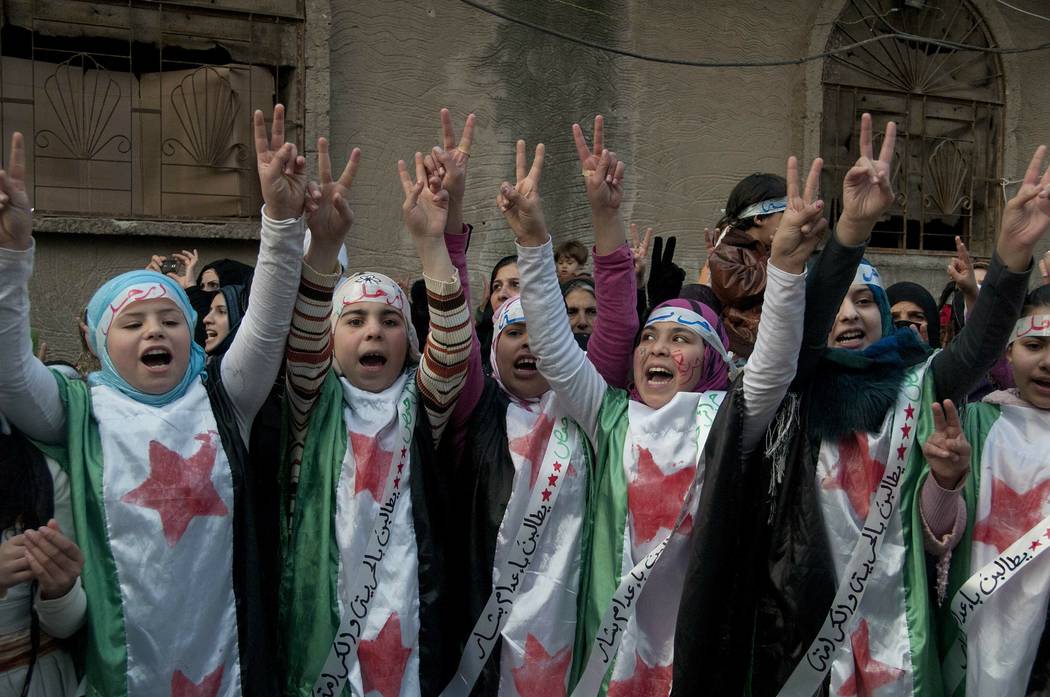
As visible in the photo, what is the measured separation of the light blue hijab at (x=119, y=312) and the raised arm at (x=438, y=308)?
0.67 meters

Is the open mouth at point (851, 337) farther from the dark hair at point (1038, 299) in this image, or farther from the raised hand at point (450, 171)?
the raised hand at point (450, 171)

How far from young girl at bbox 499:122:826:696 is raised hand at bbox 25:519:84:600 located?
1353mm

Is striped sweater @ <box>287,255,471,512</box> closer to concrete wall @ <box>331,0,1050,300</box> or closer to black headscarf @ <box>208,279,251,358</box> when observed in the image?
black headscarf @ <box>208,279,251,358</box>

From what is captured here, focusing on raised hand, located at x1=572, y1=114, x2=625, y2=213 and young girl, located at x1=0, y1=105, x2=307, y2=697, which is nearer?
young girl, located at x1=0, y1=105, x2=307, y2=697

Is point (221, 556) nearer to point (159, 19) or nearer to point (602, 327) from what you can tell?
point (602, 327)

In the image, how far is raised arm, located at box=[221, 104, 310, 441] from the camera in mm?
Answer: 2967

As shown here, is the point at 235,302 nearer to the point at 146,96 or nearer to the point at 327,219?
the point at 327,219

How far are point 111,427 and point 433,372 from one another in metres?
0.91

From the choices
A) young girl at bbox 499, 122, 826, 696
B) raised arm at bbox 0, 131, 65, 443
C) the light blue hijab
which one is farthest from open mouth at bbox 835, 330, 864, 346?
raised arm at bbox 0, 131, 65, 443

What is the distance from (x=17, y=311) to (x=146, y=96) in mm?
3684

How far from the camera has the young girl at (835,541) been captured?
2965mm

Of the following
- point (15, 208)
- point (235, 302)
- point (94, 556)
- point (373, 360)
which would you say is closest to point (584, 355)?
point (373, 360)

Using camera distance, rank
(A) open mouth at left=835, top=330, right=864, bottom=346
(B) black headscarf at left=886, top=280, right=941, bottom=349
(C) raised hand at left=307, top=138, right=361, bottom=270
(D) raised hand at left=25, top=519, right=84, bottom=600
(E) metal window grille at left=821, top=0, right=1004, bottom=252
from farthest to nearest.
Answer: (E) metal window grille at left=821, top=0, right=1004, bottom=252 < (B) black headscarf at left=886, top=280, right=941, bottom=349 < (A) open mouth at left=835, top=330, right=864, bottom=346 < (C) raised hand at left=307, top=138, right=361, bottom=270 < (D) raised hand at left=25, top=519, right=84, bottom=600

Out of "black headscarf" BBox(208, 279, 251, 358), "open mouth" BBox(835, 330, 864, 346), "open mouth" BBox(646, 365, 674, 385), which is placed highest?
"black headscarf" BBox(208, 279, 251, 358)
